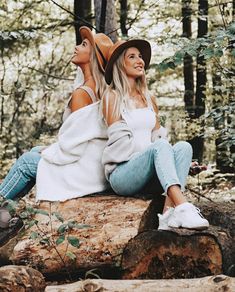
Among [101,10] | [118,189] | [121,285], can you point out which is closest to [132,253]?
[121,285]

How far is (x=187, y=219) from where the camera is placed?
3.79 metres

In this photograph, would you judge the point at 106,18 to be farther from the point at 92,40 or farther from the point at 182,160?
the point at 182,160

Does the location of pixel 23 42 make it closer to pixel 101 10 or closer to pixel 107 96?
pixel 101 10

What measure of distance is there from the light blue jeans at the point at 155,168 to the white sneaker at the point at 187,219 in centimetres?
→ 21

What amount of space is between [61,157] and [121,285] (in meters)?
1.66

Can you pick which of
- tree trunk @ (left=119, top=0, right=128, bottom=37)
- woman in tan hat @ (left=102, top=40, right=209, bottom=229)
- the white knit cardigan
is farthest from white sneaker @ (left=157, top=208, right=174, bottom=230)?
tree trunk @ (left=119, top=0, right=128, bottom=37)

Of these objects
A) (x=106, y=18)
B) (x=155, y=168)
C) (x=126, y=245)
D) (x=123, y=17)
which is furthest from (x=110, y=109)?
(x=123, y=17)

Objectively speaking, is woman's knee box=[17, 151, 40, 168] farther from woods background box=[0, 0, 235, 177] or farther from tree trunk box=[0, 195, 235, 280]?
woods background box=[0, 0, 235, 177]

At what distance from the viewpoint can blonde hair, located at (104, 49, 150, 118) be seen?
454cm

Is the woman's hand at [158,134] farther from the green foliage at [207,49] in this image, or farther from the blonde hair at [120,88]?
the green foliage at [207,49]

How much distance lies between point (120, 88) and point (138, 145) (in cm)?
52

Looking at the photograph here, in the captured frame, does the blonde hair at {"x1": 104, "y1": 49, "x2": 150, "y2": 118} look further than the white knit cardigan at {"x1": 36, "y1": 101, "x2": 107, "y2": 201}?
No

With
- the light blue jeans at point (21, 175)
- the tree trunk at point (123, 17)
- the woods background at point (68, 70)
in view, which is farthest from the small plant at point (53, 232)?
the tree trunk at point (123, 17)

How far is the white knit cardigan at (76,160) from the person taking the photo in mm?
4656
